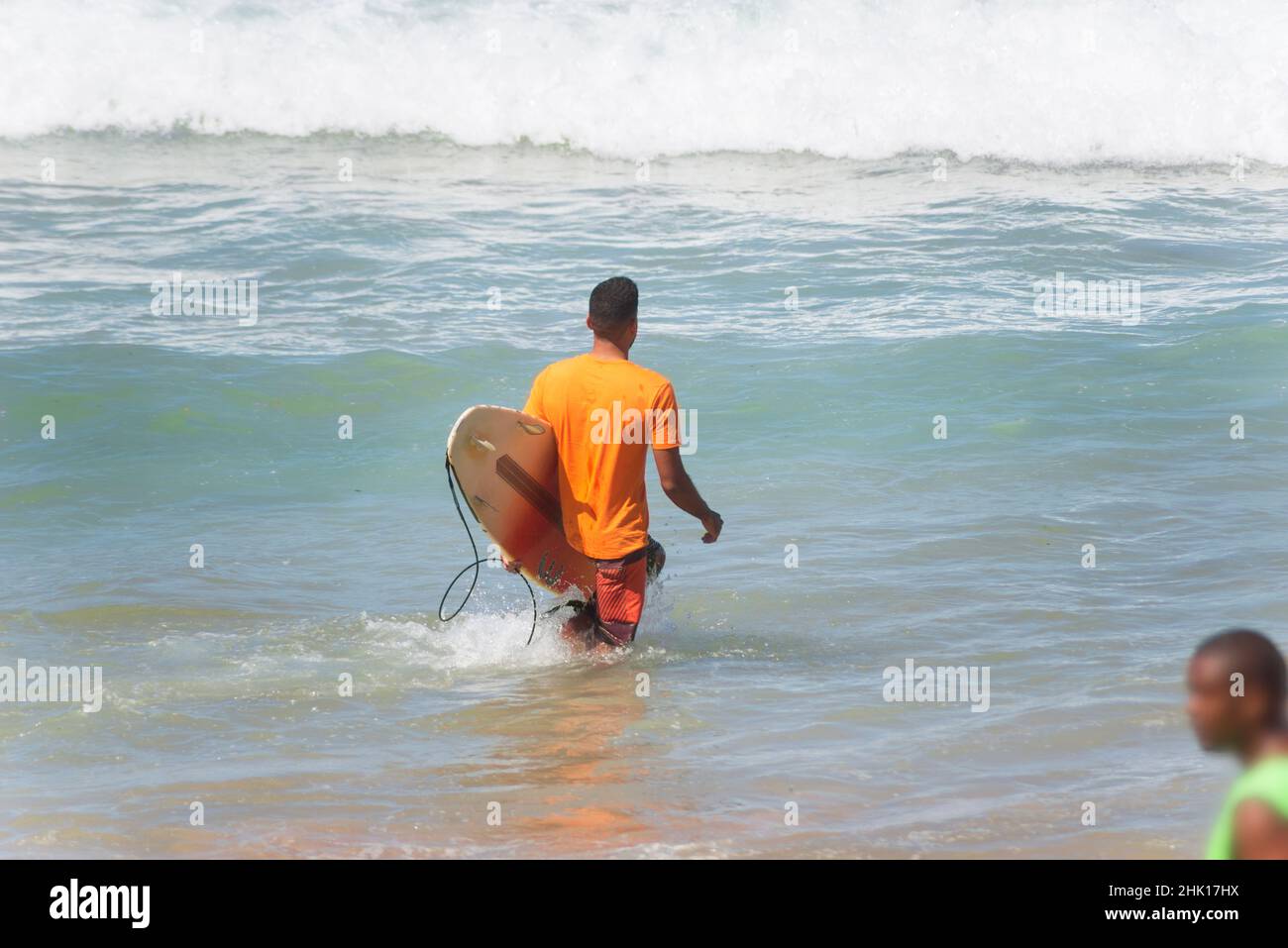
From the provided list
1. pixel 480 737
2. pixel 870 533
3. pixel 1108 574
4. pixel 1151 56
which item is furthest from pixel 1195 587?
pixel 1151 56

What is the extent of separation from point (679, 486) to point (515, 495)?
0.74 metres

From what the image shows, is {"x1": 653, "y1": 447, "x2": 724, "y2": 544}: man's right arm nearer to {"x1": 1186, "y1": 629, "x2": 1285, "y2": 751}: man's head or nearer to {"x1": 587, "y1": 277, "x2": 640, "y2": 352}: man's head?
{"x1": 587, "y1": 277, "x2": 640, "y2": 352}: man's head

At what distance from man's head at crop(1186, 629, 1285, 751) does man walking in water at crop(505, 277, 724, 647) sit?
3079mm

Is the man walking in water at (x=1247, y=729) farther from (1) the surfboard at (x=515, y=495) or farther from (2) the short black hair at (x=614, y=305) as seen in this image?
(1) the surfboard at (x=515, y=495)

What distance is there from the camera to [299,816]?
4.39 m

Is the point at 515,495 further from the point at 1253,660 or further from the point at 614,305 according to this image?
the point at 1253,660

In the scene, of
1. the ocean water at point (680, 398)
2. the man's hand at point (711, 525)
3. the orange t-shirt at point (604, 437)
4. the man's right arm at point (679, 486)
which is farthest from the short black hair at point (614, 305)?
the ocean water at point (680, 398)

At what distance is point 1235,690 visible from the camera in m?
2.23

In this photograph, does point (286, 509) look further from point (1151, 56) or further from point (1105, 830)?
point (1151, 56)

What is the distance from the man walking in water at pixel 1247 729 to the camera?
2.12 m

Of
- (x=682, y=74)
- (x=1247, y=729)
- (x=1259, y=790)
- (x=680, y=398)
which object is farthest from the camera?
(x=682, y=74)

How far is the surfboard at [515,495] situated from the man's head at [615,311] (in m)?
0.56

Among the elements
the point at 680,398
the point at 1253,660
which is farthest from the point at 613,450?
the point at 680,398

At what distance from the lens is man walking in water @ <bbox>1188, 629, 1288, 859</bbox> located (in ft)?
6.95
